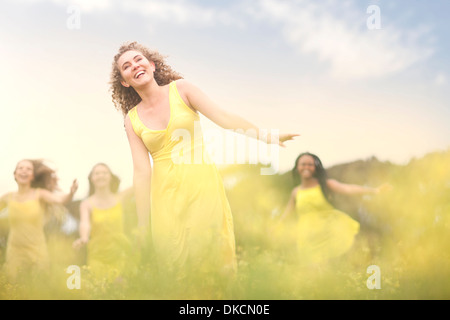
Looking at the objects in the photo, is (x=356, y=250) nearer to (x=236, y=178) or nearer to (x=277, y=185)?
(x=277, y=185)

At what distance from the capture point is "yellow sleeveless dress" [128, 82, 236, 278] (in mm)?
3727

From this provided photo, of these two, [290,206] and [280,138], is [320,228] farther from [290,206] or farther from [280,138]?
[280,138]

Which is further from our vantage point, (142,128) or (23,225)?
(23,225)

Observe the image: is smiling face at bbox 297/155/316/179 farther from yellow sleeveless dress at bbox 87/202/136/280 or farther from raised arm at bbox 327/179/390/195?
yellow sleeveless dress at bbox 87/202/136/280

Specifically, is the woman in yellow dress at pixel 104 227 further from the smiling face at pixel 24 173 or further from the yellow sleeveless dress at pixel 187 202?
the smiling face at pixel 24 173

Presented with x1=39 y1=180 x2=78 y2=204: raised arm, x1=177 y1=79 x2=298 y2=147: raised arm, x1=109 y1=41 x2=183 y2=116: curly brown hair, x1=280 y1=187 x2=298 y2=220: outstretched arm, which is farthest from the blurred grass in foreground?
x1=109 y1=41 x2=183 y2=116: curly brown hair

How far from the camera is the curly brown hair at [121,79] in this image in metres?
4.04

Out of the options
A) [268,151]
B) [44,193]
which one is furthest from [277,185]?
[44,193]

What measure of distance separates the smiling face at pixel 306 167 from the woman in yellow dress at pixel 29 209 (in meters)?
1.97

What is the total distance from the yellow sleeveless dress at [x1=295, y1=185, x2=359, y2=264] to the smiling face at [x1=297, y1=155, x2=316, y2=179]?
0.12 meters

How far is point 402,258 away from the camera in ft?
12.9

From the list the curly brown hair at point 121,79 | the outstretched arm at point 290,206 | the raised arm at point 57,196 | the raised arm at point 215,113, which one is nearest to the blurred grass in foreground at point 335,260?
the outstretched arm at point 290,206
